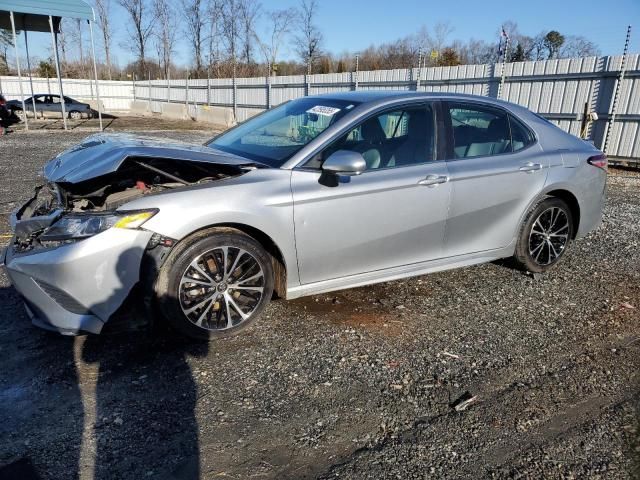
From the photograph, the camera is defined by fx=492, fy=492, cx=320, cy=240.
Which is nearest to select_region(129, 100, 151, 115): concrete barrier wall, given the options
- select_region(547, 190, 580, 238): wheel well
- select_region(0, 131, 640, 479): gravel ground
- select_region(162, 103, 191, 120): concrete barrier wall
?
select_region(162, 103, 191, 120): concrete barrier wall

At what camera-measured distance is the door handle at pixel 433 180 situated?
3.84 meters

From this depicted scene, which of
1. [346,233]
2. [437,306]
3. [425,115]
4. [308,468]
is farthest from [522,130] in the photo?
[308,468]

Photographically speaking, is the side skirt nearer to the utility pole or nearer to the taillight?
the taillight

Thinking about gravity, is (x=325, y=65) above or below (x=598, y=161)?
above

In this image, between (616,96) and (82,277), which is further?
(616,96)

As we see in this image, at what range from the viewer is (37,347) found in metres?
3.26

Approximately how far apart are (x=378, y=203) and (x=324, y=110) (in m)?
0.95

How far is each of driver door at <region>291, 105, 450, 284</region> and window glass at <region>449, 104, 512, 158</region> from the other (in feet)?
0.82

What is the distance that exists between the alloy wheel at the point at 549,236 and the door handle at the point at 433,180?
1.27 m

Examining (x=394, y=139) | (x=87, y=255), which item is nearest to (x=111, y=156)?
(x=87, y=255)

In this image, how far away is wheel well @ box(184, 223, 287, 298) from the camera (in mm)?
3357

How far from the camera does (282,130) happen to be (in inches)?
163

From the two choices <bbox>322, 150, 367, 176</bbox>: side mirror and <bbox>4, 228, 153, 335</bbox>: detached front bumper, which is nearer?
<bbox>4, 228, 153, 335</bbox>: detached front bumper

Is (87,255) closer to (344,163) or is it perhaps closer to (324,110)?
(344,163)
